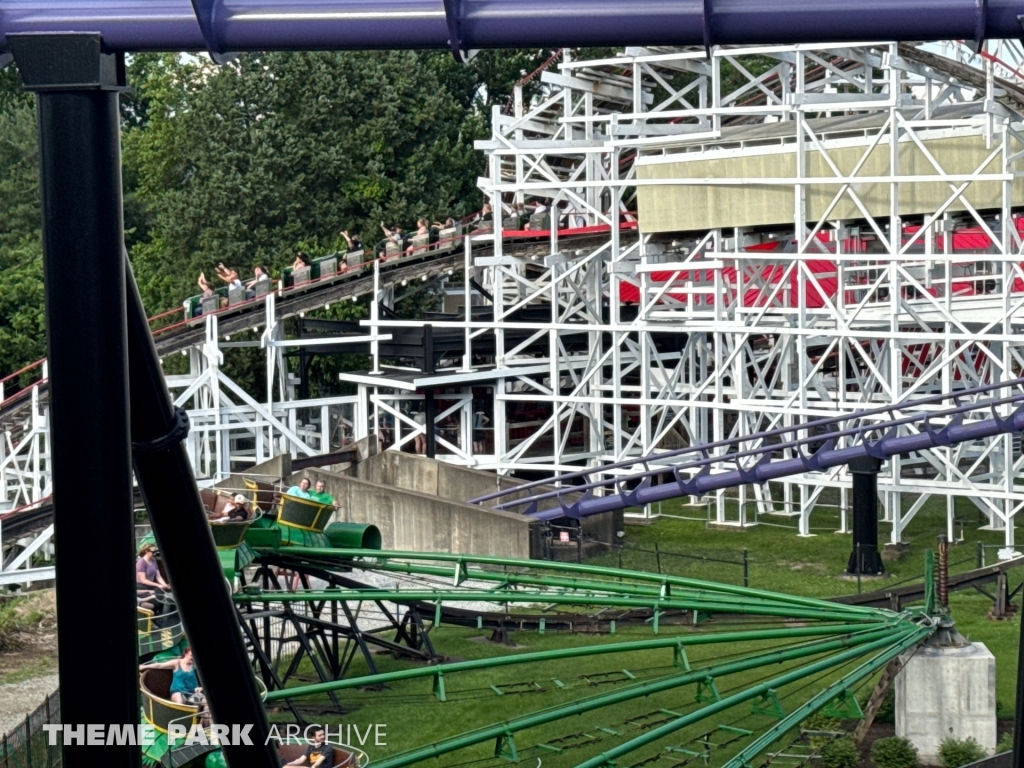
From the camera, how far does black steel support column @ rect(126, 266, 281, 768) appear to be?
28.7 feet

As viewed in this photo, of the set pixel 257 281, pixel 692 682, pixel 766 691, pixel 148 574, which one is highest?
pixel 257 281

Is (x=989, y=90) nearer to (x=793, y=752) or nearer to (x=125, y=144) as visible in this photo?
(x=793, y=752)

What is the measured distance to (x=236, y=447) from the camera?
44500mm

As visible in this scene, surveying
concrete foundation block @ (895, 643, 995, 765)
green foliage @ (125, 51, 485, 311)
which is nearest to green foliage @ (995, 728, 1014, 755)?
concrete foundation block @ (895, 643, 995, 765)

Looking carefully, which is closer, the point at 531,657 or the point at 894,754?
the point at 531,657

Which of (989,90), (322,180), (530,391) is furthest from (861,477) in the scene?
(322,180)

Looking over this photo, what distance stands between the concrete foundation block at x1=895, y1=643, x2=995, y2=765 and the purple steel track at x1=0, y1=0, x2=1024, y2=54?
11.5m

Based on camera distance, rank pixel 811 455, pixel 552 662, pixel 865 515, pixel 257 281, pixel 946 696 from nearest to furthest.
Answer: pixel 946 696, pixel 552 662, pixel 865 515, pixel 811 455, pixel 257 281

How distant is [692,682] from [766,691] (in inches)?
29.2

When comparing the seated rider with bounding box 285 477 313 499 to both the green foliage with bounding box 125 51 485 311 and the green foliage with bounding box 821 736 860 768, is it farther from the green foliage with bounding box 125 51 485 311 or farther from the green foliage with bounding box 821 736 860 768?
the green foliage with bounding box 125 51 485 311

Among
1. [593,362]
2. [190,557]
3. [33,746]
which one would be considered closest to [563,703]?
[33,746]

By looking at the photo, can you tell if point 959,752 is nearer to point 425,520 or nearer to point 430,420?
point 425,520

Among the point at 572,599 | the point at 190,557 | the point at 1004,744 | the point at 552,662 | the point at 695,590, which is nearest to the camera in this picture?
the point at 190,557

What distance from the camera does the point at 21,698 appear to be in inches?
872
